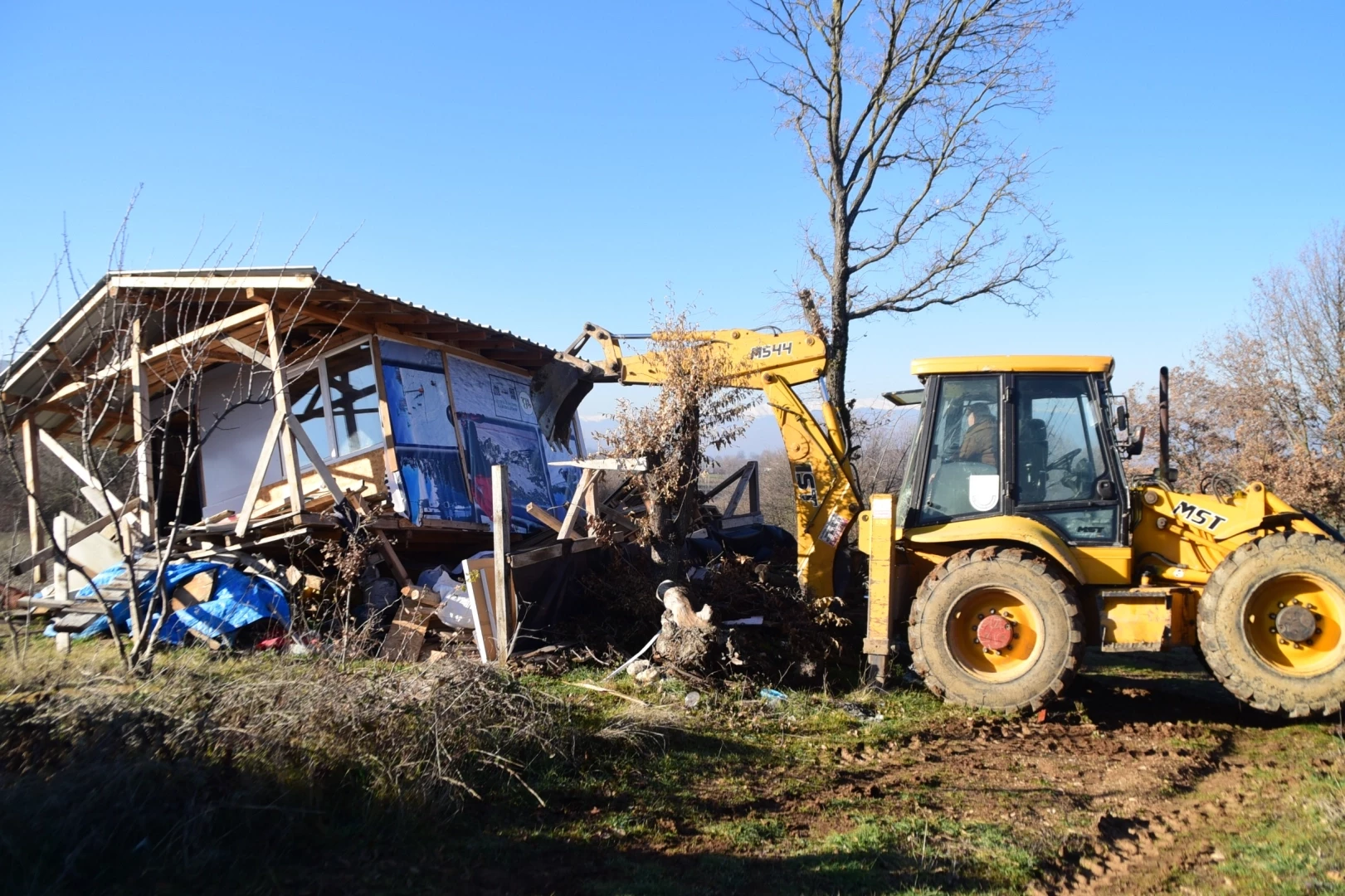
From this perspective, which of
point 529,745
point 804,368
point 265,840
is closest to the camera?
point 265,840

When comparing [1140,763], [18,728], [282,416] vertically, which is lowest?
[1140,763]

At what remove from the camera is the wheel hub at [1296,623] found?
7.14 m

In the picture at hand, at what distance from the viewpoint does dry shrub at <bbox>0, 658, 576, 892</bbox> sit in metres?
4.08

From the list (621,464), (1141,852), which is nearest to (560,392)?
(621,464)

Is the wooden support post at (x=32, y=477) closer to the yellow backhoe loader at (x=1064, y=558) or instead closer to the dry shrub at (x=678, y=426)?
the dry shrub at (x=678, y=426)

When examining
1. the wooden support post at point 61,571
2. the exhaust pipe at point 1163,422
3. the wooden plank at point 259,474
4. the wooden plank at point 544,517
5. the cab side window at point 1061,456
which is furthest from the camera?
the wooden plank at point 544,517

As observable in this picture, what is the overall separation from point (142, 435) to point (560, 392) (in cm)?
401

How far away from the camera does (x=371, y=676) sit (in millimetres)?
5816

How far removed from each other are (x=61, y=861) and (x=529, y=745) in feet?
8.33

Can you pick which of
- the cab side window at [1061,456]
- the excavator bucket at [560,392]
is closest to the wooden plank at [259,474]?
the excavator bucket at [560,392]

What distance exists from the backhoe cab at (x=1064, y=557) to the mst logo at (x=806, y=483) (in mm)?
780

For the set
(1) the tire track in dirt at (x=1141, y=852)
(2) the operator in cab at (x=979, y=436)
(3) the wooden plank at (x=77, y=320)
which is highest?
(3) the wooden plank at (x=77, y=320)

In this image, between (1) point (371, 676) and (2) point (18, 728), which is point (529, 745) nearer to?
(1) point (371, 676)

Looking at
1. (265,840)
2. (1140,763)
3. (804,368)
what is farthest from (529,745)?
(804,368)
